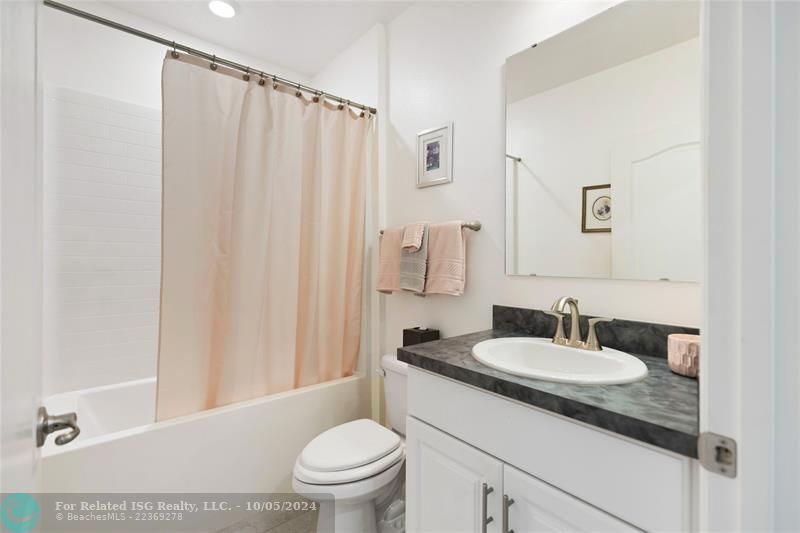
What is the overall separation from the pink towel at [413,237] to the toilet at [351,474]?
0.82 metres

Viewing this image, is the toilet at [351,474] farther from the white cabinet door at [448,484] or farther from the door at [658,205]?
the door at [658,205]

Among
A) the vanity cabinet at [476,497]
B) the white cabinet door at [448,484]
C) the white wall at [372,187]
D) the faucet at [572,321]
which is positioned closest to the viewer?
the vanity cabinet at [476,497]

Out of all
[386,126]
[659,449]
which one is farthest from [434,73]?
[659,449]

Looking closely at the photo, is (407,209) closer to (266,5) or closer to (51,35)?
(266,5)

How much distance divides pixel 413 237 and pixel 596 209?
0.75 m

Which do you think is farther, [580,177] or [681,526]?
[580,177]

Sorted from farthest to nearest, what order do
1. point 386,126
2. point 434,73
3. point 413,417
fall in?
1. point 386,126
2. point 434,73
3. point 413,417

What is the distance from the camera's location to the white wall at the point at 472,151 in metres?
1.21

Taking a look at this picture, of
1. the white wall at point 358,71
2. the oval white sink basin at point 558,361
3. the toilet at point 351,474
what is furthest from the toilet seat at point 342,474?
the white wall at point 358,71

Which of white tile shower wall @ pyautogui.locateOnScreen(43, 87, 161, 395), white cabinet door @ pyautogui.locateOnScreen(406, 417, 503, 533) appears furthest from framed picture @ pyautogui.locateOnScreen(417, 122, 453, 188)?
white tile shower wall @ pyautogui.locateOnScreen(43, 87, 161, 395)

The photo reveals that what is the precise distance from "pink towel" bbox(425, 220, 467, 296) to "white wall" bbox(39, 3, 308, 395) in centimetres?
168

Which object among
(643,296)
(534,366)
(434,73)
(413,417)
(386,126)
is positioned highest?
(434,73)

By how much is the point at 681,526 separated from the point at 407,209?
1586 millimetres

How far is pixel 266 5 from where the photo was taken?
1.90 m
